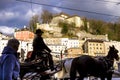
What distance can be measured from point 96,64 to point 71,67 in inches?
40.3

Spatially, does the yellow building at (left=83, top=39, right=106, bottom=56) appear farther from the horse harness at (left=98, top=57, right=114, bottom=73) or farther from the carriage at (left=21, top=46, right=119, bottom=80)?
the carriage at (left=21, top=46, right=119, bottom=80)

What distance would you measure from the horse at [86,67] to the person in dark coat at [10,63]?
6.28 metres

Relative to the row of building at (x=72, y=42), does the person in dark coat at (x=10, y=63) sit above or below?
above

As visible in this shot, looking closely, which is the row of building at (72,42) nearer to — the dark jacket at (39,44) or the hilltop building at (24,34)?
the hilltop building at (24,34)

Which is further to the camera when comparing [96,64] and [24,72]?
[96,64]

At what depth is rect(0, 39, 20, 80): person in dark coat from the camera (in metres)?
4.82

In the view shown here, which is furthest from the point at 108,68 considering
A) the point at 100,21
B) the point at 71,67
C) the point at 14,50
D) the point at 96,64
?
the point at 100,21

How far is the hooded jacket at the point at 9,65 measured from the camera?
482 cm

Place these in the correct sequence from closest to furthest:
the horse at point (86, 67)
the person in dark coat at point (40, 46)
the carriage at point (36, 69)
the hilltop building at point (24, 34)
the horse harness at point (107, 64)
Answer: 1. the carriage at point (36, 69)
2. the person in dark coat at point (40, 46)
3. the horse at point (86, 67)
4. the horse harness at point (107, 64)
5. the hilltop building at point (24, 34)

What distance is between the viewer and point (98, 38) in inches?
6083

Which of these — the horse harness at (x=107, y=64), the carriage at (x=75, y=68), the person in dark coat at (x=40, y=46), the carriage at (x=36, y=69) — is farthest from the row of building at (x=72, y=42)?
the person in dark coat at (x=40, y=46)

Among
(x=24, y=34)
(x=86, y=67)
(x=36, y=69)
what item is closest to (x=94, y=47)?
(x=24, y=34)

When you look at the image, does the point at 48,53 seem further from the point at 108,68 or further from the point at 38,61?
the point at 108,68

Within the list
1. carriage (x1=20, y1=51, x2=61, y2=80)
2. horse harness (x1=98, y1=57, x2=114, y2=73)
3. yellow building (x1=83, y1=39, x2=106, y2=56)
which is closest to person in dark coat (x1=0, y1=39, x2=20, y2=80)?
carriage (x1=20, y1=51, x2=61, y2=80)
